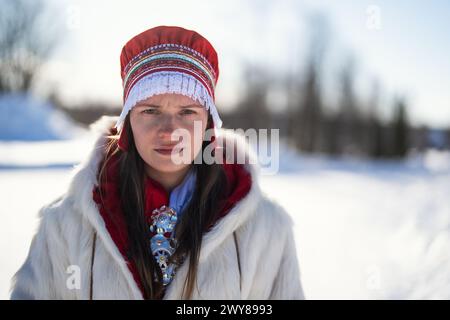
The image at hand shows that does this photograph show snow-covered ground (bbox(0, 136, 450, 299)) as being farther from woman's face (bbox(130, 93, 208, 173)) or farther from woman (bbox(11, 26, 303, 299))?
woman's face (bbox(130, 93, 208, 173))

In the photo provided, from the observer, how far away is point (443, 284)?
2229 millimetres

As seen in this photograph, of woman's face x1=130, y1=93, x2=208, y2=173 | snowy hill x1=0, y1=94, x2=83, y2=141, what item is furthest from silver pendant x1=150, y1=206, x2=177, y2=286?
snowy hill x1=0, y1=94, x2=83, y2=141

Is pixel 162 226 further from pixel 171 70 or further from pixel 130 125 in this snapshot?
pixel 171 70

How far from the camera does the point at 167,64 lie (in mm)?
1679

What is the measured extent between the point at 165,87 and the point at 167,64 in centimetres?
14

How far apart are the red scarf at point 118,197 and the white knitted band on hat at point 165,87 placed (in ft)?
1.05

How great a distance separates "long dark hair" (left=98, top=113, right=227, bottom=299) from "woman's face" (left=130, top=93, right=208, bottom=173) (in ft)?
0.52

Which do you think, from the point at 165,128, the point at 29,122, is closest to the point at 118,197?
the point at 165,128

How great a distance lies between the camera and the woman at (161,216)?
1.60m

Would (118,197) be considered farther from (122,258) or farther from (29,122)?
(29,122)

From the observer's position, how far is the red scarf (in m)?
1.62

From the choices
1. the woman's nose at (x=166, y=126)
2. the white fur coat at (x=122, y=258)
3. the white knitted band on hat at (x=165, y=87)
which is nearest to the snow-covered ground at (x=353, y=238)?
the white fur coat at (x=122, y=258)

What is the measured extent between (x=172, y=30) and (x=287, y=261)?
1.21 meters
